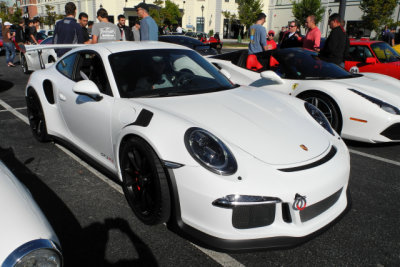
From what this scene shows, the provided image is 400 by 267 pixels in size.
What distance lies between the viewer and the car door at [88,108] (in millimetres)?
2789

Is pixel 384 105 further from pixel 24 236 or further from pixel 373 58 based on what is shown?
pixel 24 236

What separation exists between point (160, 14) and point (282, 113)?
43.5 m

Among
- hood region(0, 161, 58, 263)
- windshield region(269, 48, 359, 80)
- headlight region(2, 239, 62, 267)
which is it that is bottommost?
headlight region(2, 239, 62, 267)

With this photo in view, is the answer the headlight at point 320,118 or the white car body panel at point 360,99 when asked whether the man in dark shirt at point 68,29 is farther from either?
the headlight at point 320,118

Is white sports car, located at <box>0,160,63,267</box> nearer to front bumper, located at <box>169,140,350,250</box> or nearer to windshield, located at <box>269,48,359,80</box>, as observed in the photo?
front bumper, located at <box>169,140,350,250</box>

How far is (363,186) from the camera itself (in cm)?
321

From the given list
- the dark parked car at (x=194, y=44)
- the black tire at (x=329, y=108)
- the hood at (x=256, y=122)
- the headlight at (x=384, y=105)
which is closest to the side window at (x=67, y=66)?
the hood at (x=256, y=122)

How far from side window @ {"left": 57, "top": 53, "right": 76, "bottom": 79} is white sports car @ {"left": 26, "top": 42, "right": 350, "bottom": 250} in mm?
68

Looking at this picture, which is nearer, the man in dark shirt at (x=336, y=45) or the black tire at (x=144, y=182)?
the black tire at (x=144, y=182)

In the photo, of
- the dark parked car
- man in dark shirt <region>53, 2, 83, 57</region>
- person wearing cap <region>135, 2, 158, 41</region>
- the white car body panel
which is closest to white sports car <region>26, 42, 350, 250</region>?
the white car body panel

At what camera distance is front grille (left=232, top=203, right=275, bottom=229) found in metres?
1.91

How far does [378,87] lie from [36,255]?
14.4 feet

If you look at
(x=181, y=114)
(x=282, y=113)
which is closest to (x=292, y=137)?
(x=282, y=113)

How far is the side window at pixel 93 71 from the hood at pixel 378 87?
3.02 meters
